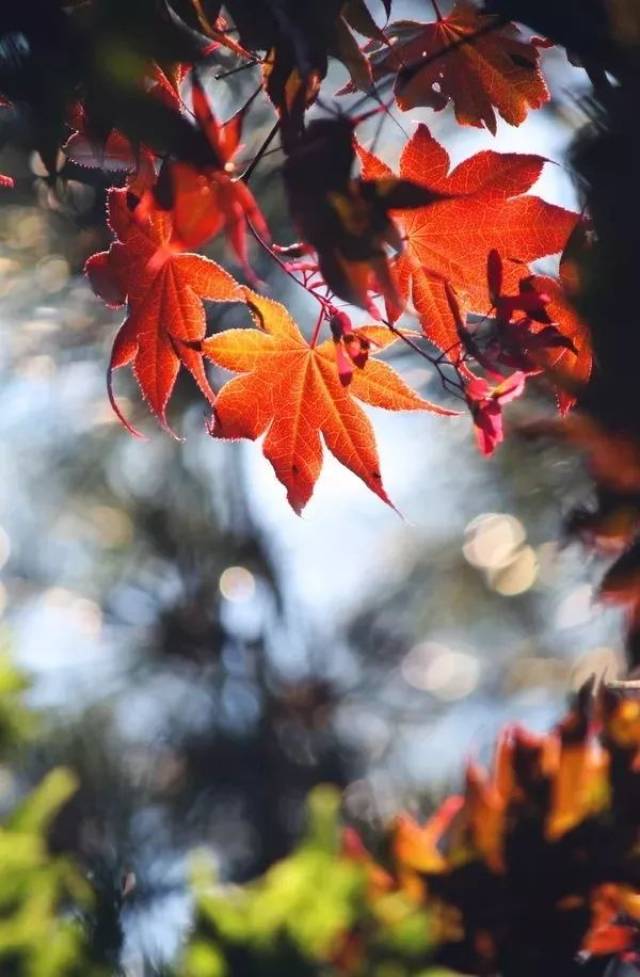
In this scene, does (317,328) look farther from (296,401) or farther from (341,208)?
(341,208)

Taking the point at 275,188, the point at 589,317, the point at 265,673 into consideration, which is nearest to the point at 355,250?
the point at 589,317

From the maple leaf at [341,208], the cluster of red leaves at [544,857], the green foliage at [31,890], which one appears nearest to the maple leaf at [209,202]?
the maple leaf at [341,208]

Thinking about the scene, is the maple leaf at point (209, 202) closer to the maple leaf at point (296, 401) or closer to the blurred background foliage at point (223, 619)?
the maple leaf at point (296, 401)

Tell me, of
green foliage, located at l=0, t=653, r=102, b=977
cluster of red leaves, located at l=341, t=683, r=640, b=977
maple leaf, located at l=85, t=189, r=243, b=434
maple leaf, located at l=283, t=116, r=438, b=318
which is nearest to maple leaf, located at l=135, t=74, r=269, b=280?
maple leaf, located at l=283, t=116, r=438, b=318

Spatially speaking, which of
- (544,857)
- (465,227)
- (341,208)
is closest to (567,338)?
(465,227)

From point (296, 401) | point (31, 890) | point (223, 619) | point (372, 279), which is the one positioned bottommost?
point (223, 619)

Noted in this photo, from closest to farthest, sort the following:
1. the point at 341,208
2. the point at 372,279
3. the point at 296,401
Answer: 1. the point at 341,208
2. the point at 372,279
3. the point at 296,401
